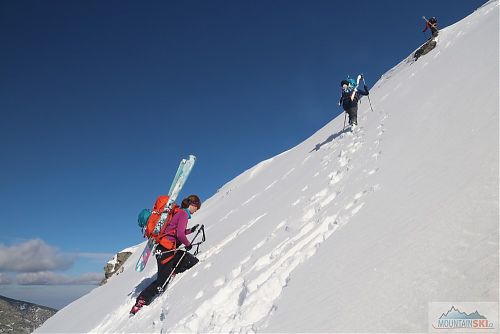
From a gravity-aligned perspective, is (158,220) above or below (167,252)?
above

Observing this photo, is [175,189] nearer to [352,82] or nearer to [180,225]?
[180,225]

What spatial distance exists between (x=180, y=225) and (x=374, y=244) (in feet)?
15.1

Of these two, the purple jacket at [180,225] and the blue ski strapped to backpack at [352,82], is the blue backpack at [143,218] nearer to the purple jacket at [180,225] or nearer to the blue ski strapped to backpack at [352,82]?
the purple jacket at [180,225]

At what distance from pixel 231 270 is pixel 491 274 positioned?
14.8ft

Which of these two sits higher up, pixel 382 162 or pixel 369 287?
pixel 382 162

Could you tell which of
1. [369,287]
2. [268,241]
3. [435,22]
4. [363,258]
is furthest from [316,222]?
[435,22]

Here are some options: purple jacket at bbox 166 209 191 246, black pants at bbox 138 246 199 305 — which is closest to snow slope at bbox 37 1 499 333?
black pants at bbox 138 246 199 305

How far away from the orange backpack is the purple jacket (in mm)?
130

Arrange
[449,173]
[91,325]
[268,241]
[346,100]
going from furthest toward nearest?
[346,100] < [91,325] < [268,241] < [449,173]

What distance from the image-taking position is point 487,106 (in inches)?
254

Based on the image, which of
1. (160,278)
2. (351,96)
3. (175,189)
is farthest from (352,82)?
(160,278)

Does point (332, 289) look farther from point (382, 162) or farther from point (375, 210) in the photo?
point (382, 162)

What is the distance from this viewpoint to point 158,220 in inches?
336

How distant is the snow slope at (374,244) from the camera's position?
3.27m
